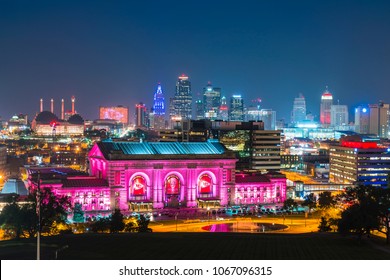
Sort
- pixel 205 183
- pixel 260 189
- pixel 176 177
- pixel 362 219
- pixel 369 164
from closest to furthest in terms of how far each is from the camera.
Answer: pixel 362 219 → pixel 176 177 → pixel 205 183 → pixel 260 189 → pixel 369 164

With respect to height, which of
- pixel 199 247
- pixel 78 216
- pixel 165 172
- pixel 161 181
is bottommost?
pixel 78 216

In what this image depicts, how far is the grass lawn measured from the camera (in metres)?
53.1

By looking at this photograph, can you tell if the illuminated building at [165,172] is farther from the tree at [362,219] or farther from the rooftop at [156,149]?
the tree at [362,219]

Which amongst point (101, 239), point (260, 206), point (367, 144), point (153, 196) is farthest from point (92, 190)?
point (367, 144)

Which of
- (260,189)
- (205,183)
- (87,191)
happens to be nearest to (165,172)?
(205,183)

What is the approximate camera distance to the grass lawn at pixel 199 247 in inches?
2092

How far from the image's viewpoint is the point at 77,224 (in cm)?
9181

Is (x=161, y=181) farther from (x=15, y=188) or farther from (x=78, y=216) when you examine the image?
(x=15, y=188)

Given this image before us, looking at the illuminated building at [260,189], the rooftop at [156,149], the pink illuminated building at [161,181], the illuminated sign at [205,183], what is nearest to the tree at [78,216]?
the pink illuminated building at [161,181]

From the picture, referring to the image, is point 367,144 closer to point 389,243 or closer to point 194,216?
point 194,216

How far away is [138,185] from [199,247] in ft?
183

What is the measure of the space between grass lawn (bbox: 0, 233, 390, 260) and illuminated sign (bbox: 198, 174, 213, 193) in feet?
156

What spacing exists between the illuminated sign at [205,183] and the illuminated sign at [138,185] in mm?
10877

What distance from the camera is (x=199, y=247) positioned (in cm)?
5891
